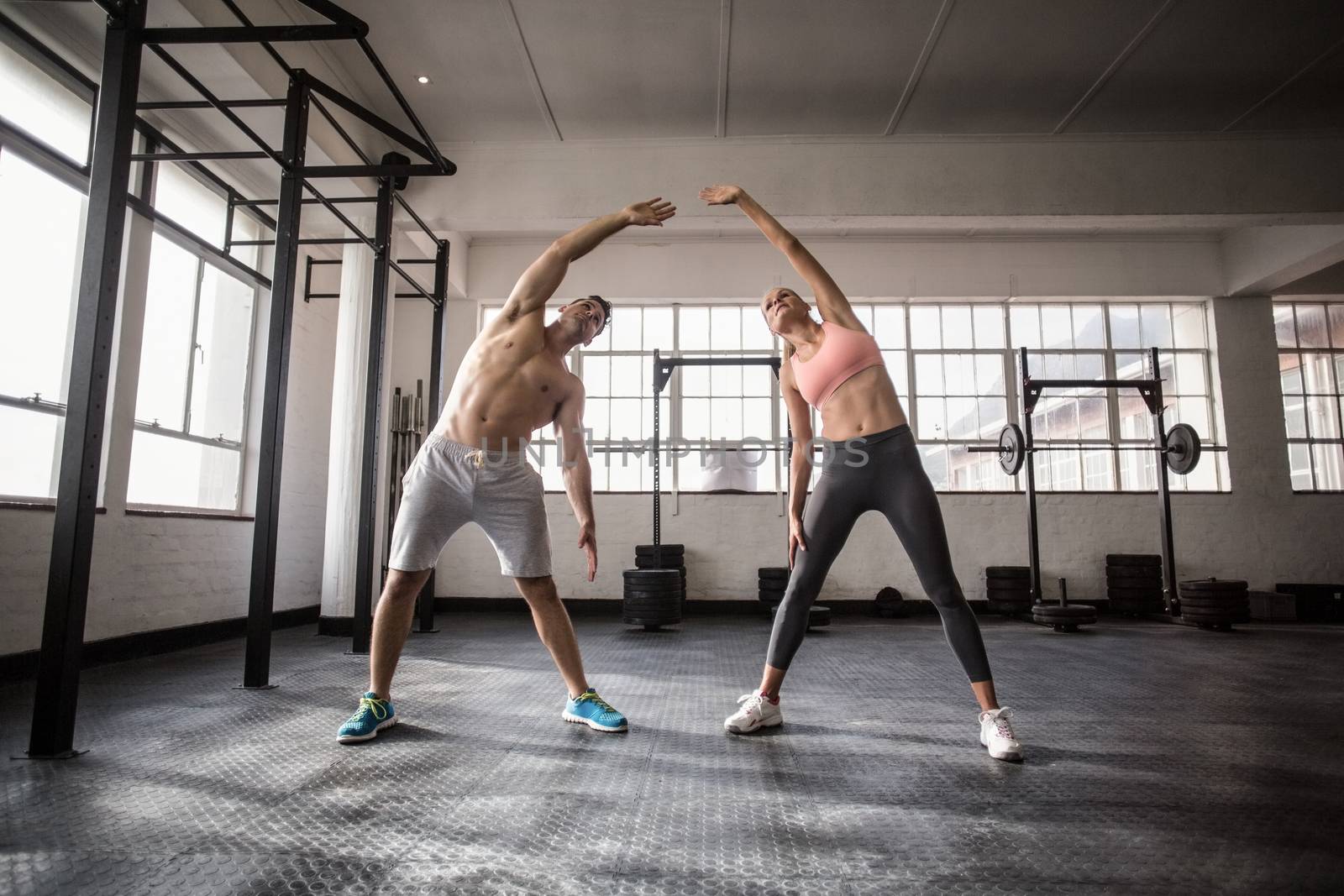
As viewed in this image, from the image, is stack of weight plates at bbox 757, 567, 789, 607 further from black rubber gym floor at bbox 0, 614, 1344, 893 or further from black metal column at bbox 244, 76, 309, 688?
black metal column at bbox 244, 76, 309, 688

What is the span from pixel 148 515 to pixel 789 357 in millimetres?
3913

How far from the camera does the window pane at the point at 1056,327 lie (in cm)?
728

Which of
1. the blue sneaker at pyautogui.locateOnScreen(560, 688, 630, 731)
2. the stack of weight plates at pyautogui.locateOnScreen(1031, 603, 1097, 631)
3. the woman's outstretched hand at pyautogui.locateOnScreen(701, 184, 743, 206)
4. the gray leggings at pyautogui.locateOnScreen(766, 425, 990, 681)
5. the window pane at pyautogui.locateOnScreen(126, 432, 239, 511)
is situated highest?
the woman's outstretched hand at pyautogui.locateOnScreen(701, 184, 743, 206)

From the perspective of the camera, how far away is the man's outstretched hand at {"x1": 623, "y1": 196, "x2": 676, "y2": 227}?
2.32 metres

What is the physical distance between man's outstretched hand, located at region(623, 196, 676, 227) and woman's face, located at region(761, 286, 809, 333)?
0.46 metres

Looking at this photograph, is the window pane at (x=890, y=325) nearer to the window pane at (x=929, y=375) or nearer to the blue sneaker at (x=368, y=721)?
the window pane at (x=929, y=375)

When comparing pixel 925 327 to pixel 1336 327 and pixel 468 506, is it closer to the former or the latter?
pixel 1336 327

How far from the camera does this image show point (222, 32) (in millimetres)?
2500

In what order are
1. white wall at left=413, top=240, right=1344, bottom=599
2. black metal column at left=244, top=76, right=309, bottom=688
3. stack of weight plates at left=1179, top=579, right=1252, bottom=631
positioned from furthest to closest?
1. white wall at left=413, top=240, right=1344, bottom=599
2. stack of weight plates at left=1179, top=579, right=1252, bottom=631
3. black metal column at left=244, top=76, right=309, bottom=688

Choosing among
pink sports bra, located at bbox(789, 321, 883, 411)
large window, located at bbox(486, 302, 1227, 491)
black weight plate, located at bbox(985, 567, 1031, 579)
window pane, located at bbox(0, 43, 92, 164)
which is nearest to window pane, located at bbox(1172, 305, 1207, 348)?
large window, located at bbox(486, 302, 1227, 491)

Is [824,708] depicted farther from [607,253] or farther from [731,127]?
[607,253]

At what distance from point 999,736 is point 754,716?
29.3 inches

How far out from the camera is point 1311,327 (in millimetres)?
7289

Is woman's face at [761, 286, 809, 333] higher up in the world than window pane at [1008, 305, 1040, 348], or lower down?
lower down
